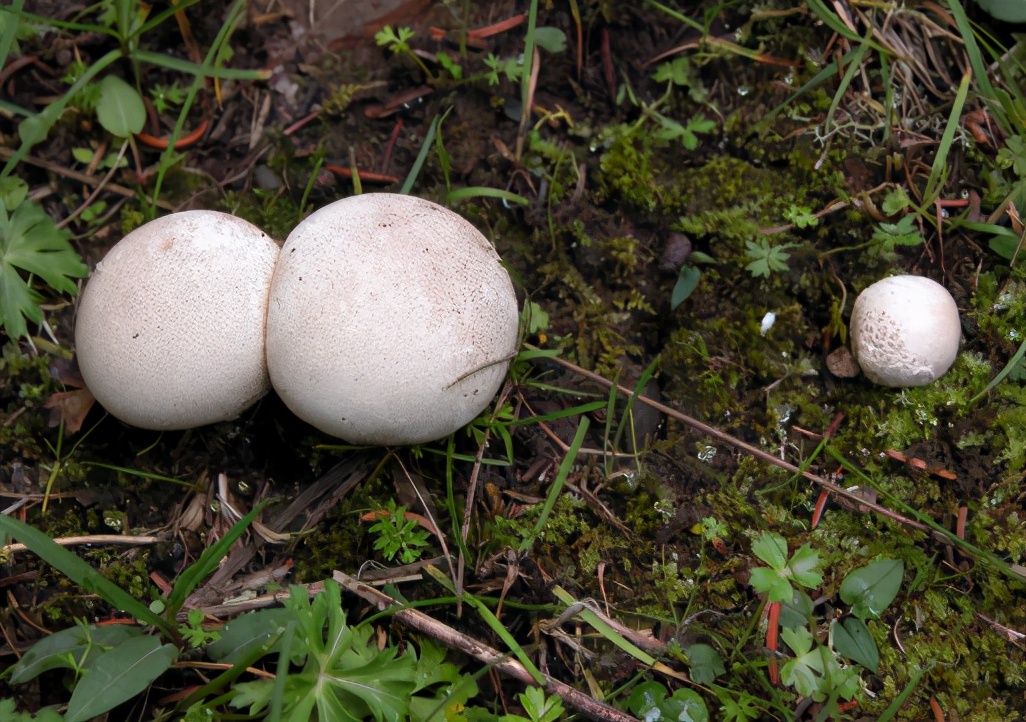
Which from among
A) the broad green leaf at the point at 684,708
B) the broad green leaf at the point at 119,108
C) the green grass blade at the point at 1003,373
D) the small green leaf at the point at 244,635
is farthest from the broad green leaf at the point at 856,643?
the broad green leaf at the point at 119,108

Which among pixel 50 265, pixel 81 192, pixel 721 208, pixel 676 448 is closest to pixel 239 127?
pixel 81 192

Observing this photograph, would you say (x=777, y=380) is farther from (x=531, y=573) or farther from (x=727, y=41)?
(x=727, y=41)

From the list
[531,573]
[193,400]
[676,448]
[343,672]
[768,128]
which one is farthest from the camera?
[768,128]

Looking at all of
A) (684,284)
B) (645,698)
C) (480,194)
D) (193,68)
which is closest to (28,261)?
(193,68)

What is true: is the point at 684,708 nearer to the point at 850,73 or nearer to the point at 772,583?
the point at 772,583

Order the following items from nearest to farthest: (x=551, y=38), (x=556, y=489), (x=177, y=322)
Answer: (x=177, y=322) → (x=556, y=489) → (x=551, y=38)

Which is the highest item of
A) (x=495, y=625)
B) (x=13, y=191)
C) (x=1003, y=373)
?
(x=13, y=191)
